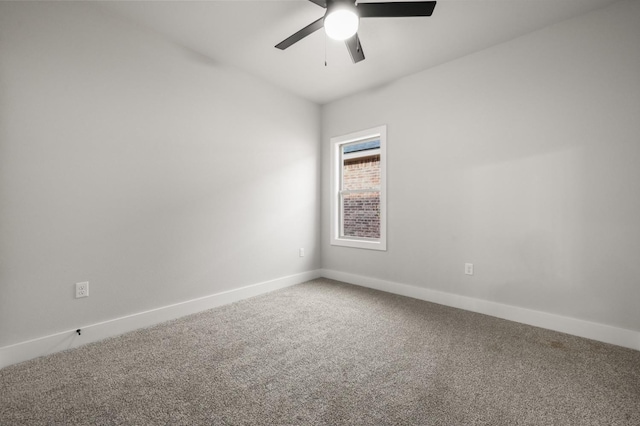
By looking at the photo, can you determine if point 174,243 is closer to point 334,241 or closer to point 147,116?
point 147,116

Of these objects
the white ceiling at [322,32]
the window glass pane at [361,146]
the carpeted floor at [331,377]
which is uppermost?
the white ceiling at [322,32]

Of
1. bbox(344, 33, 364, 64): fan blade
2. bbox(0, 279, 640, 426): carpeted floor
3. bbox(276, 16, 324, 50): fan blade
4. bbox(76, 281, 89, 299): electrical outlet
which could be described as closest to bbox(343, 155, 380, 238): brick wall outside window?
bbox(0, 279, 640, 426): carpeted floor

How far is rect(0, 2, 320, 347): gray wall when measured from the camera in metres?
1.92

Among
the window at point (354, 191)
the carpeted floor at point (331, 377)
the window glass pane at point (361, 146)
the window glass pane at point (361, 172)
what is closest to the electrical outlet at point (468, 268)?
the carpeted floor at point (331, 377)

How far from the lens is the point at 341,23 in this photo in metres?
1.88

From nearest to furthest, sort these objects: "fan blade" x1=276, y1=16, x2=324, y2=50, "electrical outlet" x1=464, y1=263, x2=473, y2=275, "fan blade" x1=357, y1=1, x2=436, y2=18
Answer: "fan blade" x1=357, y1=1, x2=436, y2=18, "fan blade" x1=276, y1=16, x2=324, y2=50, "electrical outlet" x1=464, y1=263, x2=473, y2=275

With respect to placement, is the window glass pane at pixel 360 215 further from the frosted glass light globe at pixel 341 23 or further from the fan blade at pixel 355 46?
the frosted glass light globe at pixel 341 23

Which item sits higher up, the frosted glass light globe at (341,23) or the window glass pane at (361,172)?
the frosted glass light globe at (341,23)

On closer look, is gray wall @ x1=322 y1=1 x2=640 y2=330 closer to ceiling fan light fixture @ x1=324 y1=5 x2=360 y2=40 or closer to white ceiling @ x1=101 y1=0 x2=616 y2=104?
white ceiling @ x1=101 y1=0 x2=616 y2=104

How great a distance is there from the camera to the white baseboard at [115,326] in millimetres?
1906

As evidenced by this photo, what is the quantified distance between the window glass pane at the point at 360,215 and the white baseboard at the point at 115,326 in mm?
1562

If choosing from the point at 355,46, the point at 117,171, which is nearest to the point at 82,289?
the point at 117,171

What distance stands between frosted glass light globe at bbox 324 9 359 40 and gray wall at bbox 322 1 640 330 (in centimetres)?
165

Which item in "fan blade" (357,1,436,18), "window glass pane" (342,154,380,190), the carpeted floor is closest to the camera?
the carpeted floor
